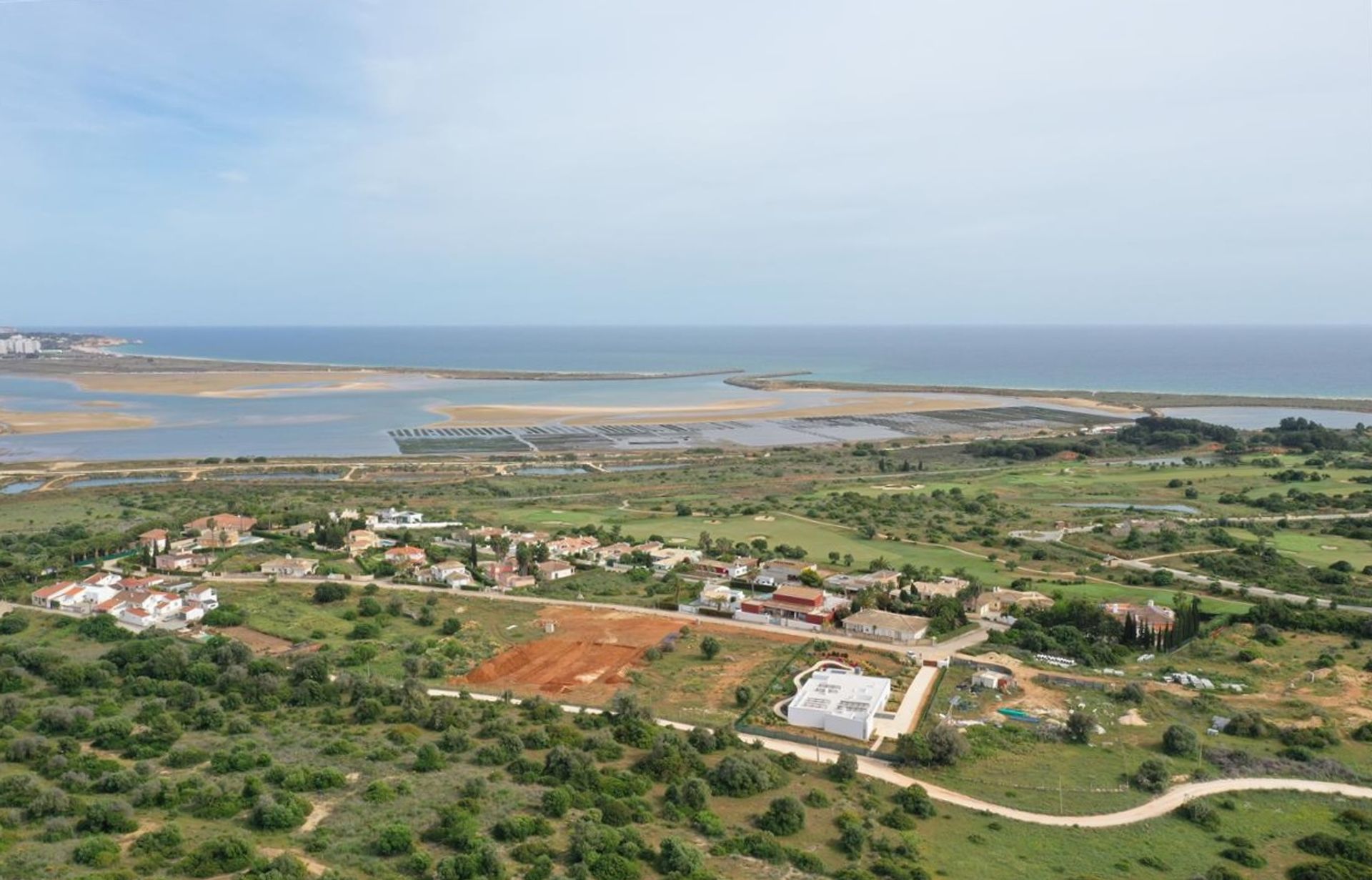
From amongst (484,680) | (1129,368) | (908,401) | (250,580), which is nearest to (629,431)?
(908,401)

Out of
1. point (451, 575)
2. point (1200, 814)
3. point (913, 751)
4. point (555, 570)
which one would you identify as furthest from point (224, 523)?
point (1200, 814)

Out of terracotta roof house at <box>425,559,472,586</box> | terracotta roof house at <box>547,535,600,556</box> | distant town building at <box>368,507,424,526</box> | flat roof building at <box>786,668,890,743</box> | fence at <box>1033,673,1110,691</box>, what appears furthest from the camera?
distant town building at <box>368,507,424,526</box>

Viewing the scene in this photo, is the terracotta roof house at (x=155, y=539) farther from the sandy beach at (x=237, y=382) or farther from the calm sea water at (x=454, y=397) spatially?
the sandy beach at (x=237, y=382)

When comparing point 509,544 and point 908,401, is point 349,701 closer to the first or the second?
point 509,544

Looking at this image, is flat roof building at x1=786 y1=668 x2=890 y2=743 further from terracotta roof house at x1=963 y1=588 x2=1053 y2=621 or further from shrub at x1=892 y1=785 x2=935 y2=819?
terracotta roof house at x1=963 y1=588 x2=1053 y2=621

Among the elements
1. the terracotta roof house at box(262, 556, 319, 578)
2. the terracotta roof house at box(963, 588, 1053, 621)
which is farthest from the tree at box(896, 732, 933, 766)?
the terracotta roof house at box(262, 556, 319, 578)
